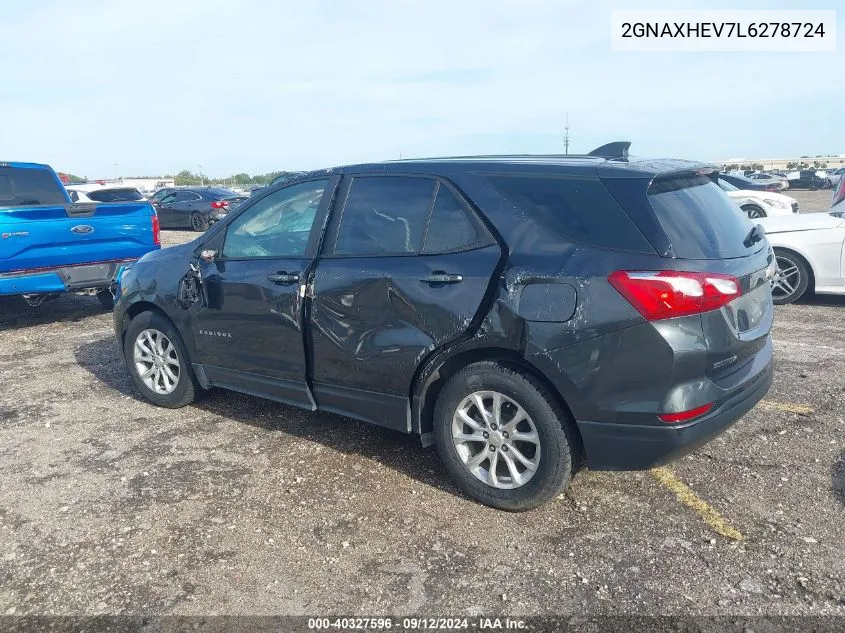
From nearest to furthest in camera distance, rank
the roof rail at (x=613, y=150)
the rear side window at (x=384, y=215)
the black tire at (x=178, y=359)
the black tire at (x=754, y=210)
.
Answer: the rear side window at (x=384, y=215) < the roof rail at (x=613, y=150) < the black tire at (x=178, y=359) < the black tire at (x=754, y=210)

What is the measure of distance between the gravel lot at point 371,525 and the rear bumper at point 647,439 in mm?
385

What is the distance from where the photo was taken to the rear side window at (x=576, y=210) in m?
3.14

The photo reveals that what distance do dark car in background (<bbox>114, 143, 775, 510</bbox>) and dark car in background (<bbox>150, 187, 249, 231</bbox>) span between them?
715 inches

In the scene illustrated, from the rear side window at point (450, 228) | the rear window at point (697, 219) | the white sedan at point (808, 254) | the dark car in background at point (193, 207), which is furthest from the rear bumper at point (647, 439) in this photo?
the dark car in background at point (193, 207)

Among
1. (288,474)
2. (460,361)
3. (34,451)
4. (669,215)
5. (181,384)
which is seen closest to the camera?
Result: (669,215)

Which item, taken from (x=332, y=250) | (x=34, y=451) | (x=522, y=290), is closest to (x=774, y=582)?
(x=522, y=290)

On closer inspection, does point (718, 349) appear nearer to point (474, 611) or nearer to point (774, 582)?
point (774, 582)

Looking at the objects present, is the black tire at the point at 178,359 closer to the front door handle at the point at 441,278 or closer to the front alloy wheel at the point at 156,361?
the front alloy wheel at the point at 156,361

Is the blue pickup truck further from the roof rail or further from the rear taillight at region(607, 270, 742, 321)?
the rear taillight at region(607, 270, 742, 321)

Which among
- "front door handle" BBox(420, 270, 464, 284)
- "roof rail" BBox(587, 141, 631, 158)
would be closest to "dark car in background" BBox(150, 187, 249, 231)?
"roof rail" BBox(587, 141, 631, 158)

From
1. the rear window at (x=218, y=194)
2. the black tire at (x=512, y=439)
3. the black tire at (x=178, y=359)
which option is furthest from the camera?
the rear window at (x=218, y=194)

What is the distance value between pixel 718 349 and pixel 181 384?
3638 millimetres

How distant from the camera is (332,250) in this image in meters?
4.04

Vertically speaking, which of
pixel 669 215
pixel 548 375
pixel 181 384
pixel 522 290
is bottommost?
pixel 181 384
